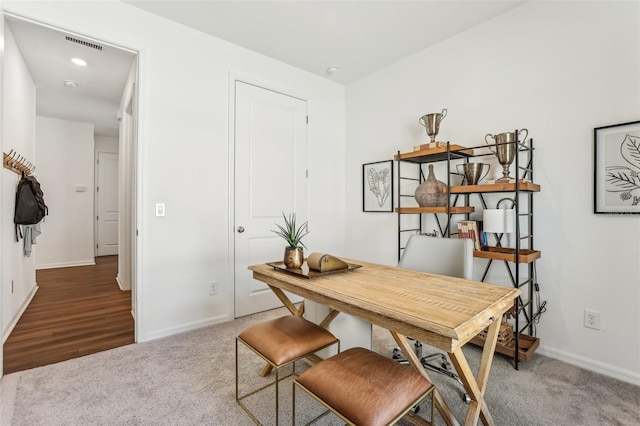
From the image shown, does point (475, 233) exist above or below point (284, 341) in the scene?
above

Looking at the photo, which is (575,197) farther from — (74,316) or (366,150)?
(74,316)

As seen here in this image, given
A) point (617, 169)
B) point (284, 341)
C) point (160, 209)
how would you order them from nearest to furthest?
point (284, 341)
point (617, 169)
point (160, 209)

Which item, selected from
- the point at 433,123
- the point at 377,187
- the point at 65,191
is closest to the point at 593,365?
the point at 433,123

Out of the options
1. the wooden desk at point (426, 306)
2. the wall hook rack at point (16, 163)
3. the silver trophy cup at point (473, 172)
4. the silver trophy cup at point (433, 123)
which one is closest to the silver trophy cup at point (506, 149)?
the silver trophy cup at point (473, 172)

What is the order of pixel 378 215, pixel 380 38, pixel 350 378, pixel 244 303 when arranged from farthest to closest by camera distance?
pixel 378 215
pixel 244 303
pixel 380 38
pixel 350 378

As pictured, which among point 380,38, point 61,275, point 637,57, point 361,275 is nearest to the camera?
point 361,275

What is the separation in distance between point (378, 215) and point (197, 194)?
2.00 metres

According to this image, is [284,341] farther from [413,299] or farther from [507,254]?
[507,254]

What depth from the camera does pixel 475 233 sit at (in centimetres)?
241

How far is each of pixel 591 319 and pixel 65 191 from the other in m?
7.52

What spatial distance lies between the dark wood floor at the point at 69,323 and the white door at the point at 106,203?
2036 mm

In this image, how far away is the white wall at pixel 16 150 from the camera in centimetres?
256

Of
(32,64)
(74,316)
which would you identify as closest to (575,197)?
(74,316)

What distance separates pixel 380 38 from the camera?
290cm
